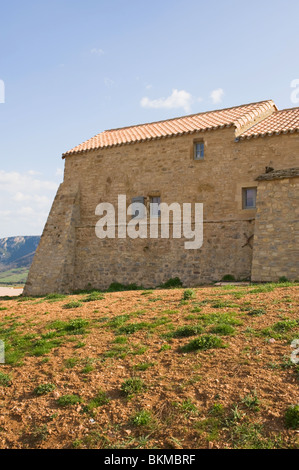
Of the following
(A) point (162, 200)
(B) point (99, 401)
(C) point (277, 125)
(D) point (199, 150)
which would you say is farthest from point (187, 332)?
(C) point (277, 125)

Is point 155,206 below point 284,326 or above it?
above

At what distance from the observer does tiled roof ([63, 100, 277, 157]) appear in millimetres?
18484

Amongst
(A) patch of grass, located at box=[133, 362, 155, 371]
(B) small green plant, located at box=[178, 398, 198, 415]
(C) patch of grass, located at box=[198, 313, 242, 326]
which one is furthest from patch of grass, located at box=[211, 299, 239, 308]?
(B) small green plant, located at box=[178, 398, 198, 415]

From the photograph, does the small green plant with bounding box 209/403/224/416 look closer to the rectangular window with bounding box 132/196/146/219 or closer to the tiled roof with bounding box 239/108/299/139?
the tiled roof with bounding box 239/108/299/139

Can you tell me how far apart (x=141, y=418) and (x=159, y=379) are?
1.06 metres

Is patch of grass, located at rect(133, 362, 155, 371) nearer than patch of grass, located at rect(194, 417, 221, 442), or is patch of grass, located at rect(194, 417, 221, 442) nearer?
patch of grass, located at rect(194, 417, 221, 442)

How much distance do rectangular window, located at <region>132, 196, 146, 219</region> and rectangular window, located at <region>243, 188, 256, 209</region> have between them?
5.24m

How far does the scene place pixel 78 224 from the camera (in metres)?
21.3

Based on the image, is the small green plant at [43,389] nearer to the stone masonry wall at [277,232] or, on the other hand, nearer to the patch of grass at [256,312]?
the patch of grass at [256,312]

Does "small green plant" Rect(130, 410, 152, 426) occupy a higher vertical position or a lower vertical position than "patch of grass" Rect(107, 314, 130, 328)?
lower

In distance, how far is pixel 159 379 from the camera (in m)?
6.56

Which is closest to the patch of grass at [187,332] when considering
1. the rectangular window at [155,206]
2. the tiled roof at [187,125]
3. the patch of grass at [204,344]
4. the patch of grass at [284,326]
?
the patch of grass at [204,344]

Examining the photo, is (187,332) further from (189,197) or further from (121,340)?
(189,197)
